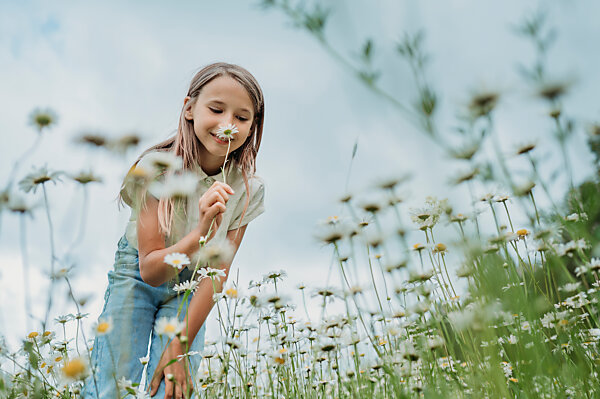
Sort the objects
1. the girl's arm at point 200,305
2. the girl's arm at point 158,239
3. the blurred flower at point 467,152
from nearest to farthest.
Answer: the blurred flower at point 467,152 < the girl's arm at point 158,239 < the girl's arm at point 200,305

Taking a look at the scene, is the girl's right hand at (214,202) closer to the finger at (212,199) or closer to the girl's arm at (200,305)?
the finger at (212,199)

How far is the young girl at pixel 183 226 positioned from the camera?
1987 millimetres

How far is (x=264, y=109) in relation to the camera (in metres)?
2.55

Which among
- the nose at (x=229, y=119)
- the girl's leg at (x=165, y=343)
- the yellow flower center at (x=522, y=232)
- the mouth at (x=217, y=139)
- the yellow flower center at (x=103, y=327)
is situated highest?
the nose at (x=229, y=119)

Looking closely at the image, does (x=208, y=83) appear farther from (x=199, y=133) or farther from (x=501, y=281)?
(x=501, y=281)

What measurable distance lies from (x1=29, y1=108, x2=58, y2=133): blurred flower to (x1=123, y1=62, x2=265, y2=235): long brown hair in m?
0.77

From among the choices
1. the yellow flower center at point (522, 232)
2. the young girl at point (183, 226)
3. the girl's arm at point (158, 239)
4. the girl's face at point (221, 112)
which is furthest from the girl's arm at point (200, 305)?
the yellow flower center at point (522, 232)

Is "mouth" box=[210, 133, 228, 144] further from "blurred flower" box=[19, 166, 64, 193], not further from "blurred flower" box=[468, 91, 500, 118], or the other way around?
"blurred flower" box=[468, 91, 500, 118]

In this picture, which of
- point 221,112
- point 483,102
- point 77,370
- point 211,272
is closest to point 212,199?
point 211,272

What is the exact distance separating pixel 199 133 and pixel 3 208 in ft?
3.50

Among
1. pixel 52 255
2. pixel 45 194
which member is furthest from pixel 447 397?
pixel 45 194

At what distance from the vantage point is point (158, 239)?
6.66ft

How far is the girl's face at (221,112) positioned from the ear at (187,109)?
0.30 feet

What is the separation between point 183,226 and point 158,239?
0.30 metres
